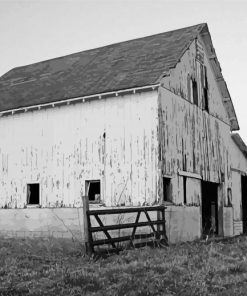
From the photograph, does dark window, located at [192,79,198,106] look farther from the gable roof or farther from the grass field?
the grass field

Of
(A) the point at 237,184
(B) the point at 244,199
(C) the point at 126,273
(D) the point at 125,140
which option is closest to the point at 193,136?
(D) the point at 125,140

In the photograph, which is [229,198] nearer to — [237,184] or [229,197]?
[229,197]

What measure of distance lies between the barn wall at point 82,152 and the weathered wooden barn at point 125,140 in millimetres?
40

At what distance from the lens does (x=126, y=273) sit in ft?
29.1

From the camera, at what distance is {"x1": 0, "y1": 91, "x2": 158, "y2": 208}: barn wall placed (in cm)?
1608

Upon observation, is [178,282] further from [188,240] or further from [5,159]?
[5,159]

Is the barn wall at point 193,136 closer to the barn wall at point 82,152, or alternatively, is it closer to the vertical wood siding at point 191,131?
the vertical wood siding at point 191,131

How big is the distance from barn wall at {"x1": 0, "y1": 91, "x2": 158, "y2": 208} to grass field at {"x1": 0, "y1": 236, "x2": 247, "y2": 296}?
430 centimetres

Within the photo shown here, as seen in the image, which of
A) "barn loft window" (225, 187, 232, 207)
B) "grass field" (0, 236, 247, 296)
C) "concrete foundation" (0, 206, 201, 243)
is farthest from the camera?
"barn loft window" (225, 187, 232, 207)

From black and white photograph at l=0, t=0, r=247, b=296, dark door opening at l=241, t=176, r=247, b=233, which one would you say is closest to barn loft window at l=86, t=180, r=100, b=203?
black and white photograph at l=0, t=0, r=247, b=296

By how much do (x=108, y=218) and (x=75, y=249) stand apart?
400cm

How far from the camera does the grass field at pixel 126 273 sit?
7.63 metres

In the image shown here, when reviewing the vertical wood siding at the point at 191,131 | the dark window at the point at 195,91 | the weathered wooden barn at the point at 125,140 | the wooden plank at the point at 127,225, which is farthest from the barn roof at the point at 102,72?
Result: the wooden plank at the point at 127,225

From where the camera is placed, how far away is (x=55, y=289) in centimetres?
762
